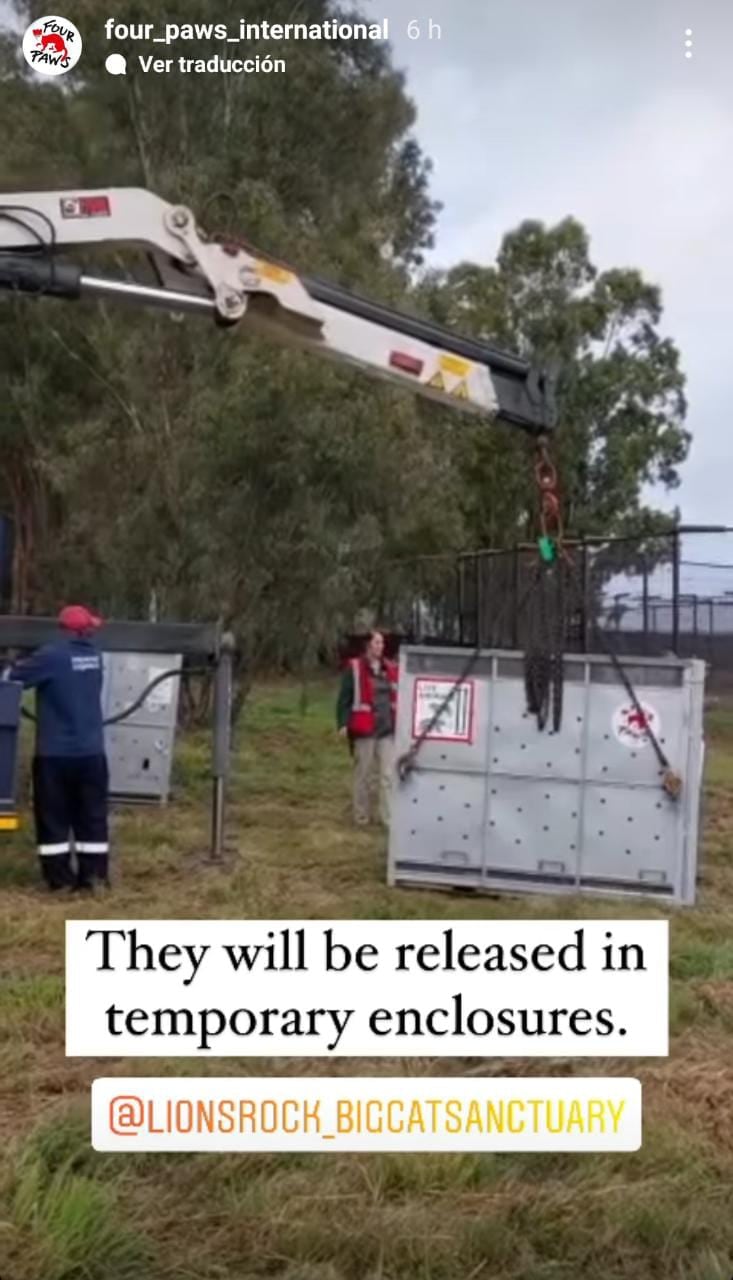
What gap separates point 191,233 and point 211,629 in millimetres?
3500

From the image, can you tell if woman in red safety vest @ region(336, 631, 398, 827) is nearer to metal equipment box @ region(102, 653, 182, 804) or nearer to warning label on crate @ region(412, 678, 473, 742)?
metal equipment box @ region(102, 653, 182, 804)

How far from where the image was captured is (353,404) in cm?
1720

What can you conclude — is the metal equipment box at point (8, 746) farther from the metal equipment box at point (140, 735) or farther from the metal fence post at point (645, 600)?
the metal fence post at point (645, 600)

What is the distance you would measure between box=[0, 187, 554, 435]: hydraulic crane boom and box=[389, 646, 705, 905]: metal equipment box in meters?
2.56

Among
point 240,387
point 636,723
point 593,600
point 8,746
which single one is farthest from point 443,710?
point 240,387

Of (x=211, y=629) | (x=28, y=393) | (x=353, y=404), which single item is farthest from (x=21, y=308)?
(x=211, y=629)

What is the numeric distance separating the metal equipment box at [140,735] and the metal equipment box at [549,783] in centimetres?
365

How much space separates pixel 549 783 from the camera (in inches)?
336

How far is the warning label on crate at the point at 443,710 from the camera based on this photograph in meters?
8.63

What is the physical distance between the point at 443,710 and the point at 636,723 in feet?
3.35

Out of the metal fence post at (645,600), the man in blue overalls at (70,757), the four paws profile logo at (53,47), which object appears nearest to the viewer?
the four paws profile logo at (53,47)

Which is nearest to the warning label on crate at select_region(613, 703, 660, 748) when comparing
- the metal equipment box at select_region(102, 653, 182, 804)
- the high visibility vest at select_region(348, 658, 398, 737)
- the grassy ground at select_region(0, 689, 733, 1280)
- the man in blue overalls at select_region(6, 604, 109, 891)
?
the man in blue overalls at select_region(6, 604, 109, 891)

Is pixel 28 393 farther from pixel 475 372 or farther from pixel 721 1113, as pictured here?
pixel 721 1113

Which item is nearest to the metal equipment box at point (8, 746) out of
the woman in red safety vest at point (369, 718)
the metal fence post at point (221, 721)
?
the metal fence post at point (221, 721)
